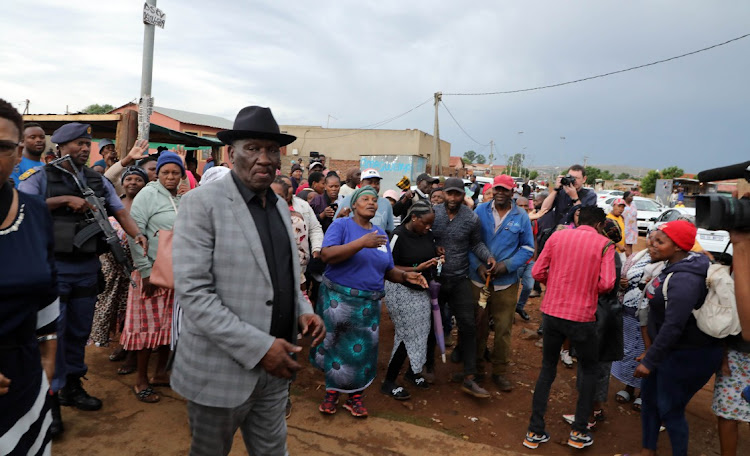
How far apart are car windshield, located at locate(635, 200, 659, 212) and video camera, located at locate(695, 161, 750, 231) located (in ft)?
71.4

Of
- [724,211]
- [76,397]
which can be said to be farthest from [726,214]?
[76,397]

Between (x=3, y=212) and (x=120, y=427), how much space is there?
2.56 metres

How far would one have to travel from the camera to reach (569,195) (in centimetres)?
661

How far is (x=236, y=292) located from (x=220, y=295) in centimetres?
7

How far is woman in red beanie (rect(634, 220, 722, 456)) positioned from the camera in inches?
128

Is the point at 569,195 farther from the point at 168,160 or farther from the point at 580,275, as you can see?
the point at 168,160

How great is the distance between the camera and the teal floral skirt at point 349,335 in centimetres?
393

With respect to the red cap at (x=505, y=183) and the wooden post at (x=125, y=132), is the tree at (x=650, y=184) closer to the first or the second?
the red cap at (x=505, y=183)

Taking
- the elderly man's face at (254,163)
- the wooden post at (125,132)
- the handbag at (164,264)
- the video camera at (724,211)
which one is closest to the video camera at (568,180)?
the video camera at (724,211)

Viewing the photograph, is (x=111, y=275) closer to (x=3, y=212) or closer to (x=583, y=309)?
(x=3, y=212)

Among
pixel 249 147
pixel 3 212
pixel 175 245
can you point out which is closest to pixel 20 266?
pixel 3 212

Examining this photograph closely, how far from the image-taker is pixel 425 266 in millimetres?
4258

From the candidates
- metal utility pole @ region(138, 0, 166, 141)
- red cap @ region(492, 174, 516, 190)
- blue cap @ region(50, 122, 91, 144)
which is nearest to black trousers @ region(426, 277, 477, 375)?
red cap @ region(492, 174, 516, 190)

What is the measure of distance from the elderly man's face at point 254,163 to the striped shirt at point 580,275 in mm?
2640
